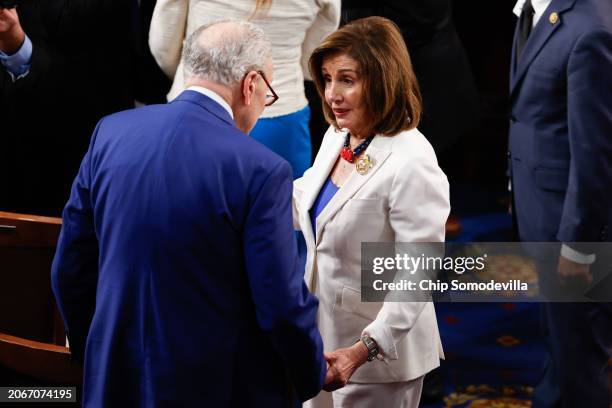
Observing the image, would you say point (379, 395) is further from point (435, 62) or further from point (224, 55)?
point (435, 62)

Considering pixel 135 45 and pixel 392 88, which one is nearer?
pixel 392 88

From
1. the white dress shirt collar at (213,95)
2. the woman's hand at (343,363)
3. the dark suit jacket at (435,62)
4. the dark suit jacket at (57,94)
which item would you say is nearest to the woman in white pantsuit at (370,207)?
the woman's hand at (343,363)

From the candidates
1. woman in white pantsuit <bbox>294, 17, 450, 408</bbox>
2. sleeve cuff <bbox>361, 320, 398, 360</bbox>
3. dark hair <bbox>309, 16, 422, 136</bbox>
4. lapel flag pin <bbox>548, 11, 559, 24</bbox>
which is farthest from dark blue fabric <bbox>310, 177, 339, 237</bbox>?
lapel flag pin <bbox>548, 11, 559, 24</bbox>

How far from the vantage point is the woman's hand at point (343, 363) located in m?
2.41

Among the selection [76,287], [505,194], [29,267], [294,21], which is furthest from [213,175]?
[505,194]

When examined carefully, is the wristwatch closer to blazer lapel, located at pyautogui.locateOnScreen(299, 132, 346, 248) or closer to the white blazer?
the white blazer

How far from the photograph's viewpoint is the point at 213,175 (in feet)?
6.82

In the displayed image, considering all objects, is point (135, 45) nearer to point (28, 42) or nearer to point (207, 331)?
point (28, 42)

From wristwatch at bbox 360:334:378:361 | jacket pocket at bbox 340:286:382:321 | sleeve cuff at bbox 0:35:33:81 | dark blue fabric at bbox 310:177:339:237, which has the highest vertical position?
sleeve cuff at bbox 0:35:33:81

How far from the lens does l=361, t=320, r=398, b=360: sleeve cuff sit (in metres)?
2.45

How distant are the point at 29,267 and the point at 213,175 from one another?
2.94 feet

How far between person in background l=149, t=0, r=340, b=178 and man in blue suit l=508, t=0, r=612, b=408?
0.81m

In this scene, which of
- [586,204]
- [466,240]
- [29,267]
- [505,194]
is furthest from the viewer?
[505,194]

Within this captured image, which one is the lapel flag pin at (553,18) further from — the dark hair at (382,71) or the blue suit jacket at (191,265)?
the blue suit jacket at (191,265)
